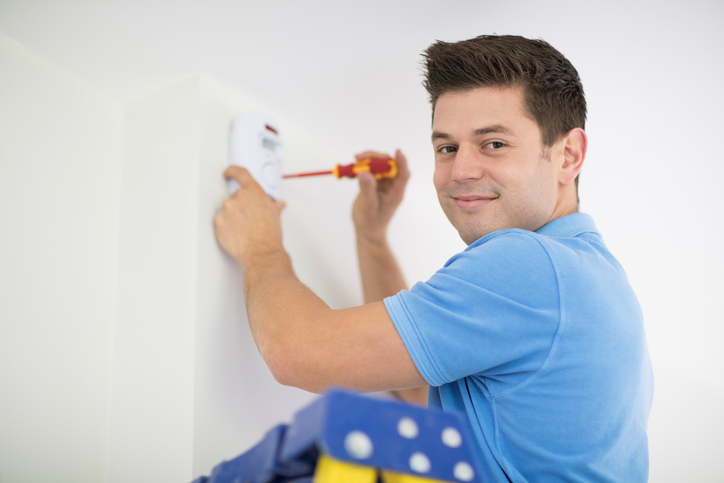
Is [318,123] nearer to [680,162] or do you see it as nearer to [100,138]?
[100,138]

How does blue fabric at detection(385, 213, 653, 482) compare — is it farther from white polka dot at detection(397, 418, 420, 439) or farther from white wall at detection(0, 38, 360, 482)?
white wall at detection(0, 38, 360, 482)

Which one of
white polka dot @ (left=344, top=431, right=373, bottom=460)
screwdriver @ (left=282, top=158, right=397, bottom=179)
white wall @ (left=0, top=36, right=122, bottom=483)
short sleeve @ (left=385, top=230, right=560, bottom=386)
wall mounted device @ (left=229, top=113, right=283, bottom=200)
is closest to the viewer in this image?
white polka dot @ (left=344, top=431, right=373, bottom=460)

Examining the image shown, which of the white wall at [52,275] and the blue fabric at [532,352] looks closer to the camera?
the blue fabric at [532,352]

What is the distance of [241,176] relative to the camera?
1.11 metres

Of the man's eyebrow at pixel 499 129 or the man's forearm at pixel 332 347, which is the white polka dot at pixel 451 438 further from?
the man's eyebrow at pixel 499 129

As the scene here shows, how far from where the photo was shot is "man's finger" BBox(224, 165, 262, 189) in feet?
3.64

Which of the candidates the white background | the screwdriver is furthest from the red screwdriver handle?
the white background

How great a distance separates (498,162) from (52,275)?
3.08ft

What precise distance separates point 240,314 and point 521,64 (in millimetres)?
800

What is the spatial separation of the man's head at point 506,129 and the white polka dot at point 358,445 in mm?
747

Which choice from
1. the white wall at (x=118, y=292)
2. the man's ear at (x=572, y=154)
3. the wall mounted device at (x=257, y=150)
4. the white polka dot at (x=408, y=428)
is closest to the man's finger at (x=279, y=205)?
the wall mounted device at (x=257, y=150)

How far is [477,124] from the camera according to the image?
1.01 m

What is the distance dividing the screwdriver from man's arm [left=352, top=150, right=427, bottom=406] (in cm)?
4

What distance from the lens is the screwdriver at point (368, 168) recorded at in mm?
1282
